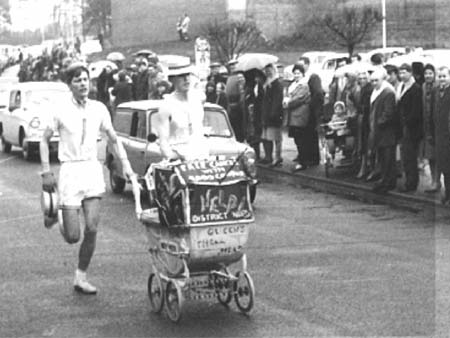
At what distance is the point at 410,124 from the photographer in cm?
1805

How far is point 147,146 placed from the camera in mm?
18312

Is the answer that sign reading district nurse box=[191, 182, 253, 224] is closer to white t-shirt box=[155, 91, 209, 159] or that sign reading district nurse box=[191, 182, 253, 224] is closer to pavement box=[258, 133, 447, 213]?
white t-shirt box=[155, 91, 209, 159]

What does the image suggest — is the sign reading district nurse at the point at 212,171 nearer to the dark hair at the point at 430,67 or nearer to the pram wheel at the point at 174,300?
the pram wheel at the point at 174,300

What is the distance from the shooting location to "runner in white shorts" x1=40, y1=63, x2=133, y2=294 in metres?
10.8

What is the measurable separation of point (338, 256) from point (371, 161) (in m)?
7.20

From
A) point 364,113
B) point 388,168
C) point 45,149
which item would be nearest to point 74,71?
point 45,149

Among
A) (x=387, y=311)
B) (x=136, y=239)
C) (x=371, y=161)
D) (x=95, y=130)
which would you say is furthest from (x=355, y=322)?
(x=371, y=161)

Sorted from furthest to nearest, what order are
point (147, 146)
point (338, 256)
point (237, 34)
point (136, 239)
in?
point (237, 34)
point (147, 146)
point (136, 239)
point (338, 256)

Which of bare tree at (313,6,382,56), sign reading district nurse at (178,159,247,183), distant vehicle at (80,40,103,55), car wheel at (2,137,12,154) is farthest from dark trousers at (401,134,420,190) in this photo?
distant vehicle at (80,40,103,55)

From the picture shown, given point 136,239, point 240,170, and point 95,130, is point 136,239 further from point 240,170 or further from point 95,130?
point 240,170

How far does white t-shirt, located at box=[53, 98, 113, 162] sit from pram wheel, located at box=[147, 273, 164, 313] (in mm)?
1276

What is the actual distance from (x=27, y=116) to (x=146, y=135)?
10.1 m

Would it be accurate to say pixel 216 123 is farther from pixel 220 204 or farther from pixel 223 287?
pixel 220 204

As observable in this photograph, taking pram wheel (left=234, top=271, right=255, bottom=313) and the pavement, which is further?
the pavement
